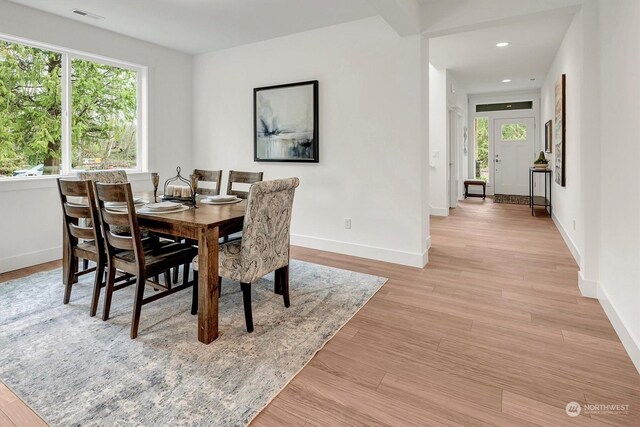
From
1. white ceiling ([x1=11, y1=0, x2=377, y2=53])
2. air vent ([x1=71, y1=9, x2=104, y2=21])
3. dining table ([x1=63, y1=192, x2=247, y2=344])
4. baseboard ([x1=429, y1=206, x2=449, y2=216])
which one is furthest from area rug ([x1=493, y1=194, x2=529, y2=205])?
air vent ([x1=71, y1=9, x2=104, y2=21])

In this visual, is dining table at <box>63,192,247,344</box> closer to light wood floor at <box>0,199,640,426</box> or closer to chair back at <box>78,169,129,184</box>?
light wood floor at <box>0,199,640,426</box>

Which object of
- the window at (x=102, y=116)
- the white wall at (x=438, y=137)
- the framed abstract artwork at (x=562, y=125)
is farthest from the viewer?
the white wall at (x=438, y=137)

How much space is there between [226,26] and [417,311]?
3601 mm

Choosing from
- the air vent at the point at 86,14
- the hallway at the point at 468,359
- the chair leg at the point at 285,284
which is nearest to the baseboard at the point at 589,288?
the hallway at the point at 468,359

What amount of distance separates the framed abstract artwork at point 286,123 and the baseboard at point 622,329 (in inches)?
116

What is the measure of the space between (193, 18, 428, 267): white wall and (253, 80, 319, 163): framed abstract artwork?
10 cm

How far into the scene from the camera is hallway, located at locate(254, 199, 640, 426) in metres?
1.59

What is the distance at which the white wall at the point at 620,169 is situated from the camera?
194 centimetres

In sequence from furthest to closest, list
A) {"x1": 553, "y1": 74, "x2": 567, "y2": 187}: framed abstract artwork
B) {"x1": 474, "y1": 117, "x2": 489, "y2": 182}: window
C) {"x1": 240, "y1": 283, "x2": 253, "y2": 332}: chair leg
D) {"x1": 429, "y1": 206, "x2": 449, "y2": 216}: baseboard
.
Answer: {"x1": 474, "y1": 117, "x2": 489, "y2": 182}: window, {"x1": 429, "y1": 206, "x2": 449, "y2": 216}: baseboard, {"x1": 553, "y1": 74, "x2": 567, "y2": 187}: framed abstract artwork, {"x1": 240, "y1": 283, "x2": 253, "y2": 332}: chair leg

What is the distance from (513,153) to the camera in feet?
30.4

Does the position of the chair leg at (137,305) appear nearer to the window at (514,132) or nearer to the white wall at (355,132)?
the white wall at (355,132)

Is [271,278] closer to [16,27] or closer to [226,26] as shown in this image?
[226,26]

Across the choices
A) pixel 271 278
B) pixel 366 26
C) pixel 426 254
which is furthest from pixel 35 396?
pixel 366 26
